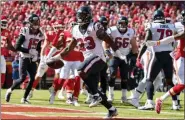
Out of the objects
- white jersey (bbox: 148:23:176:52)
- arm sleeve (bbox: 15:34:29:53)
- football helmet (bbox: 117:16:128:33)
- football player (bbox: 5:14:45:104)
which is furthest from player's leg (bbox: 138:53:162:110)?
arm sleeve (bbox: 15:34:29:53)

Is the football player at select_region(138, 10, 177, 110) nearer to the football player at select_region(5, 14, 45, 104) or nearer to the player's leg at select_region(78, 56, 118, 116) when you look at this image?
the player's leg at select_region(78, 56, 118, 116)

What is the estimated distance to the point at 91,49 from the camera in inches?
346

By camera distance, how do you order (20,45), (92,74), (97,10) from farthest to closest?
(97,10) < (20,45) < (92,74)

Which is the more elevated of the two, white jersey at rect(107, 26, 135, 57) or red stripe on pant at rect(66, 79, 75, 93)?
white jersey at rect(107, 26, 135, 57)

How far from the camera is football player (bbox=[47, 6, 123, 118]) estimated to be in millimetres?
8555

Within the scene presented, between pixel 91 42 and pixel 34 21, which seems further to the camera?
pixel 34 21

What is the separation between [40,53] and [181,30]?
335cm

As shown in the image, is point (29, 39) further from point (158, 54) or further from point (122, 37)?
point (158, 54)

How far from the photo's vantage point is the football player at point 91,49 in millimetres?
8555

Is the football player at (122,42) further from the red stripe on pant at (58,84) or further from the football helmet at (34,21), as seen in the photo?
the football helmet at (34,21)

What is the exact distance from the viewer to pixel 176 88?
9312 millimetres

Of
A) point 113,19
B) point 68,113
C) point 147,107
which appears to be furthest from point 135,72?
point 68,113

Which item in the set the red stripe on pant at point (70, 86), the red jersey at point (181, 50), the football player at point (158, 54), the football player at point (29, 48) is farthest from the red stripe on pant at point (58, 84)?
the red jersey at point (181, 50)

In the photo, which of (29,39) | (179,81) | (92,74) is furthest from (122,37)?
(92,74)
